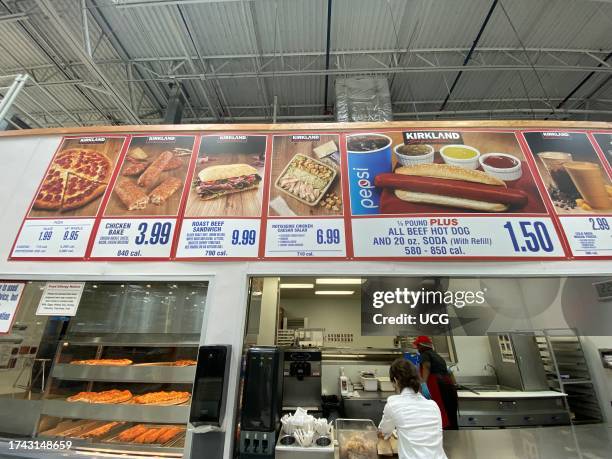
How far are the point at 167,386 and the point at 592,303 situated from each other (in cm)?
409

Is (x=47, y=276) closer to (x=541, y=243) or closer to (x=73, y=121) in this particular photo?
(x=541, y=243)

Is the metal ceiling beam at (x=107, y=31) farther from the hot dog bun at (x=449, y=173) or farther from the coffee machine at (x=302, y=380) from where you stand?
the coffee machine at (x=302, y=380)

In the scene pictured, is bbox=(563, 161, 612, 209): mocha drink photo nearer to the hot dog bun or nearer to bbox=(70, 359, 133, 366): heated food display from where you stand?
the hot dog bun

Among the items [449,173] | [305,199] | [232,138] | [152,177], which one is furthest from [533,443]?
[152,177]

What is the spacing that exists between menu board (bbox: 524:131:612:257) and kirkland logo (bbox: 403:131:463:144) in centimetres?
74

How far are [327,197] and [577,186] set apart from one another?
239 cm

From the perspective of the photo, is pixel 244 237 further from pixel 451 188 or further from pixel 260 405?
pixel 451 188

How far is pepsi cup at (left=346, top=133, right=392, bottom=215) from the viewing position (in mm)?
2703

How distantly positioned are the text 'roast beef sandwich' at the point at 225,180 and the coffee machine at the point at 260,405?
148cm

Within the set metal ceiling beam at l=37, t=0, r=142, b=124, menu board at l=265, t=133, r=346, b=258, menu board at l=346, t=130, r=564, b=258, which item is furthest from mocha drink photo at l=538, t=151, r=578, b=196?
metal ceiling beam at l=37, t=0, r=142, b=124

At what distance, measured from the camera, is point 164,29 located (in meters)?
4.78

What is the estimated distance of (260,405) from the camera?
6.86ft

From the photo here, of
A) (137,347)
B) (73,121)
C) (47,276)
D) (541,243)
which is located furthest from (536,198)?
(73,121)

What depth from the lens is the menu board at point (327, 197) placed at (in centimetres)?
254
